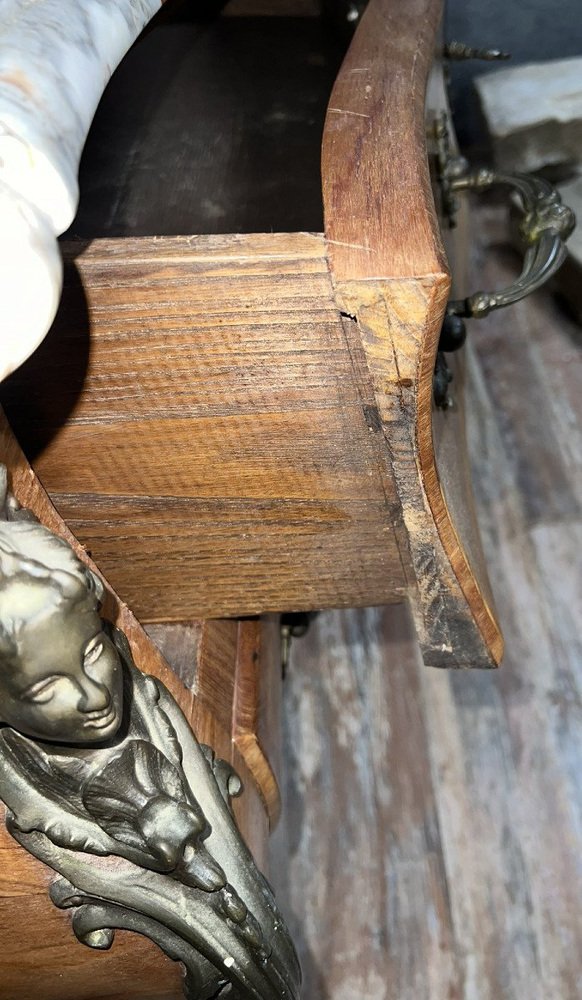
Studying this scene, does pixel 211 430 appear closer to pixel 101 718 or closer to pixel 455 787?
pixel 101 718

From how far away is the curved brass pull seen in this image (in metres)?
0.69

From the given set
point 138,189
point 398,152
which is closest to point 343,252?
point 398,152

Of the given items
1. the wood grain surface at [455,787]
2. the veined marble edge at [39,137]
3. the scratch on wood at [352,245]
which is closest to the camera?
the veined marble edge at [39,137]

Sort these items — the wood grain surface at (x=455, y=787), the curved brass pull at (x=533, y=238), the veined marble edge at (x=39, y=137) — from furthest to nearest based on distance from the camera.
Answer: the wood grain surface at (x=455, y=787), the curved brass pull at (x=533, y=238), the veined marble edge at (x=39, y=137)

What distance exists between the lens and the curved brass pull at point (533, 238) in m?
0.69

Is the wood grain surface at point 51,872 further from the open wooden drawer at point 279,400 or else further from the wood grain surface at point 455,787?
the wood grain surface at point 455,787

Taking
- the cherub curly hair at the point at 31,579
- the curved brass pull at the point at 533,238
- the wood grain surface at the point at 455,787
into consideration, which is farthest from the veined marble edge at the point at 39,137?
the wood grain surface at the point at 455,787

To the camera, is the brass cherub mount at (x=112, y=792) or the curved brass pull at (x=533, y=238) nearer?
the brass cherub mount at (x=112, y=792)

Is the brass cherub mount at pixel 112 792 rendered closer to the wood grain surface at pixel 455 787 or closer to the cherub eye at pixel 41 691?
the cherub eye at pixel 41 691

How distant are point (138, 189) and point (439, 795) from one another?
2.47ft

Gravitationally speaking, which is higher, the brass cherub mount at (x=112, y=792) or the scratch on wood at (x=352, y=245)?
the scratch on wood at (x=352, y=245)

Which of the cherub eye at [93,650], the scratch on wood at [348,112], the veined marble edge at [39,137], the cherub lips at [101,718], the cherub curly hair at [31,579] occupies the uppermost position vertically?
the veined marble edge at [39,137]

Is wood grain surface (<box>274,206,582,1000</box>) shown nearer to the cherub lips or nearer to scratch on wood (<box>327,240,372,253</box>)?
the cherub lips

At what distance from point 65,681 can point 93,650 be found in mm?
19
